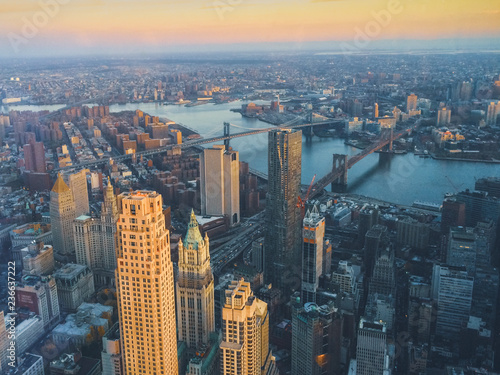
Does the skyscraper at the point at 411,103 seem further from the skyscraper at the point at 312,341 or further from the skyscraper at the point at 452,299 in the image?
the skyscraper at the point at 312,341

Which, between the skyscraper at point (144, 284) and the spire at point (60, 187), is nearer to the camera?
the skyscraper at point (144, 284)

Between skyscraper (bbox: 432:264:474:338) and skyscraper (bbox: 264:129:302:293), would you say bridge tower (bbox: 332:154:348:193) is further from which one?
skyscraper (bbox: 432:264:474:338)

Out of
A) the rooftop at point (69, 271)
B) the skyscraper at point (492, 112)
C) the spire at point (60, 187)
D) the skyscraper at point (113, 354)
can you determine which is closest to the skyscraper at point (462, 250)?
the skyscraper at point (492, 112)

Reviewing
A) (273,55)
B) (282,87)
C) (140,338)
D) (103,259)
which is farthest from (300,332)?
(282,87)

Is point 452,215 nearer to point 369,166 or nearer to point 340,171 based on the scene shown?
point 340,171

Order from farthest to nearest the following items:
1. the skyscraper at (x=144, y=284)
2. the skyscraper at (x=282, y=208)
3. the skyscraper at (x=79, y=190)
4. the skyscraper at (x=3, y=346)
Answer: the skyscraper at (x=79, y=190)
the skyscraper at (x=282, y=208)
the skyscraper at (x=3, y=346)
the skyscraper at (x=144, y=284)

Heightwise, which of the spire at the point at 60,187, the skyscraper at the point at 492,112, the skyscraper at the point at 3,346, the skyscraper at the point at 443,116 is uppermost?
the skyscraper at the point at 492,112
